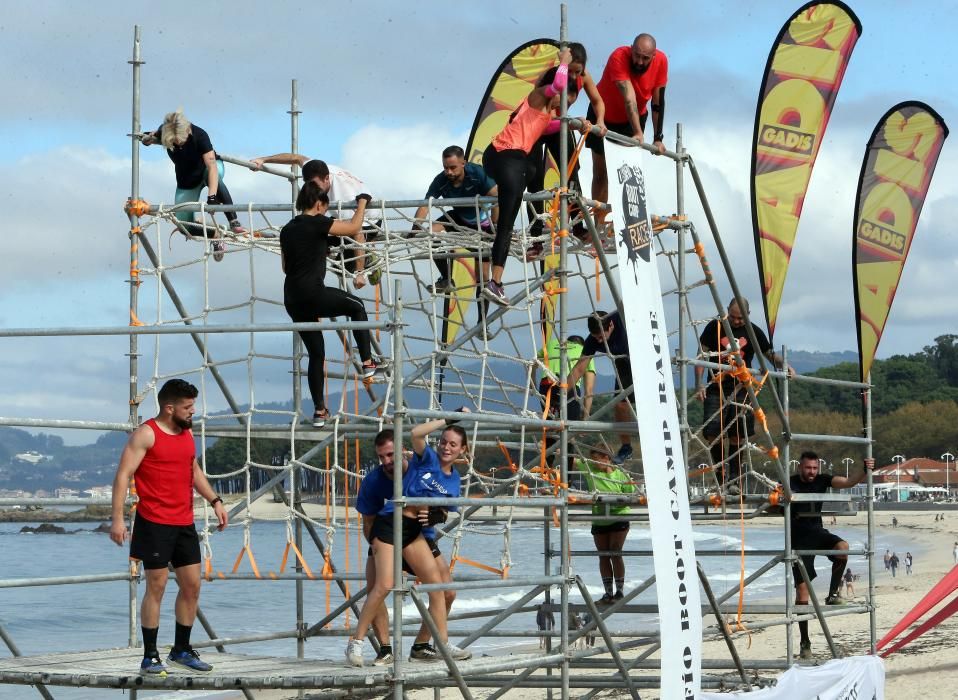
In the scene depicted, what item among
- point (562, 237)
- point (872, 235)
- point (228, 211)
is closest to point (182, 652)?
point (562, 237)

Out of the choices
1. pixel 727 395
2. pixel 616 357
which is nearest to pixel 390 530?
pixel 616 357

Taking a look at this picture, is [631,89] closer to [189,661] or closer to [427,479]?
[427,479]

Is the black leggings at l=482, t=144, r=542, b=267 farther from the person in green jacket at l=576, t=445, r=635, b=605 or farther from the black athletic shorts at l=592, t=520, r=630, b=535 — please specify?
the black athletic shorts at l=592, t=520, r=630, b=535

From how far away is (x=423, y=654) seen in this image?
938cm

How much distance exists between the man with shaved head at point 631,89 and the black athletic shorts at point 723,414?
2.02m

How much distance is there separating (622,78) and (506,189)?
1.96m

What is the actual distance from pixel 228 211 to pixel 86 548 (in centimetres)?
7666

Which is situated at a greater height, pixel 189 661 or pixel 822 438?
pixel 822 438

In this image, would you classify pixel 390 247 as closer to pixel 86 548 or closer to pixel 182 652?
pixel 182 652

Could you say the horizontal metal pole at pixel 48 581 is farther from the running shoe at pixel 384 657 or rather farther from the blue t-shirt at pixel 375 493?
the running shoe at pixel 384 657

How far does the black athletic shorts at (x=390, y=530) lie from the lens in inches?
Result: 364

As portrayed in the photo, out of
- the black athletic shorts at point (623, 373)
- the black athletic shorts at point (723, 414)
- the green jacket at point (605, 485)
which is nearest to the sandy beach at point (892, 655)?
the green jacket at point (605, 485)

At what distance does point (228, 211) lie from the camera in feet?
39.2

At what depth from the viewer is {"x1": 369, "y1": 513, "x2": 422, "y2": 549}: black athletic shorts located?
9.24 m
